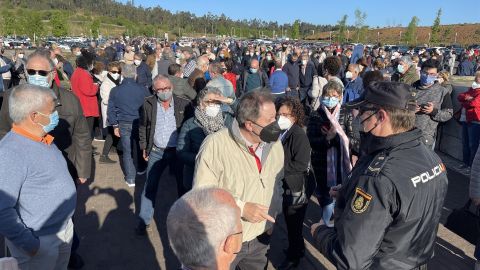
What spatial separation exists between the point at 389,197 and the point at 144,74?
878cm

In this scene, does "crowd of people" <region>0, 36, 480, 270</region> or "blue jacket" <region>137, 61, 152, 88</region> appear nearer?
"crowd of people" <region>0, 36, 480, 270</region>

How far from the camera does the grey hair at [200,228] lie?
1433mm

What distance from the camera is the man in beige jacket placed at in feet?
8.65

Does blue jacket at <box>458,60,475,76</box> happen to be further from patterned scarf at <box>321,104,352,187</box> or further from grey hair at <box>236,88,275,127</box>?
grey hair at <box>236,88,275,127</box>

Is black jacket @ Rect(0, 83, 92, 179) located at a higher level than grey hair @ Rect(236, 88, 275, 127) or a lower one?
lower

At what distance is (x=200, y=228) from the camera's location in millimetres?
1434

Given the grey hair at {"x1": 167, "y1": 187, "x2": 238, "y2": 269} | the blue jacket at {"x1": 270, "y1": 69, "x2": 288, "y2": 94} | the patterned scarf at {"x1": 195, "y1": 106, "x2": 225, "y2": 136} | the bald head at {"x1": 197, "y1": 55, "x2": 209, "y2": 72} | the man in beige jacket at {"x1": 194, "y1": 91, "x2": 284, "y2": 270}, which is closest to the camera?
the grey hair at {"x1": 167, "y1": 187, "x2": 238, "y2": 269}

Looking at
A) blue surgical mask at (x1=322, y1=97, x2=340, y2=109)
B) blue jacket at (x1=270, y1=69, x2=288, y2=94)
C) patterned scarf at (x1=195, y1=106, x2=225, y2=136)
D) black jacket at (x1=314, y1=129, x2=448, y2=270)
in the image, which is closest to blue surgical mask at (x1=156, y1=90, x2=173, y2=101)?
patterned scarf at (x1=195, y1=106, x2=225, y2=136)

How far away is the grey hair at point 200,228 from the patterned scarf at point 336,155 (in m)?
2.40

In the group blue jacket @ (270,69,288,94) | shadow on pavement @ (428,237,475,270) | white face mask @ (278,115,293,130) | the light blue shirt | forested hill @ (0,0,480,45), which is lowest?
shadow on pavement @ (428,237,475,270)

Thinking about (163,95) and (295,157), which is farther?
(163,95)

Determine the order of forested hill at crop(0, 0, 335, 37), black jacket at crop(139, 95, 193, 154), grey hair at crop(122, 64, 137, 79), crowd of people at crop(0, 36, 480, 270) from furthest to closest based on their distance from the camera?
1. forested hill at crop(0, 0, 335, 37)
2. grey hair at crop(122, 64, 137, 79)
3. black jacket at crop(139, 95, 193, 154)
4. crowd of people at crop(0, 36, 480, 270)

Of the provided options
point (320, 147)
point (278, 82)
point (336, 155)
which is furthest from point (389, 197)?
point (278, 82)

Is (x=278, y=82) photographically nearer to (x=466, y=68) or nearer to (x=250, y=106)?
(x=250, y=106)
